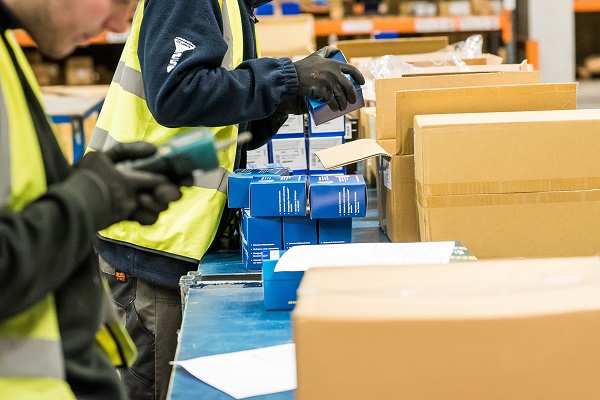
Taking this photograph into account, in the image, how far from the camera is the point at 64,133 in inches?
198

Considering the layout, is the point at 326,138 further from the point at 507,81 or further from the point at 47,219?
the point at 47,219

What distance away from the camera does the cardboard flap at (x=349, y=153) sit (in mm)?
2486

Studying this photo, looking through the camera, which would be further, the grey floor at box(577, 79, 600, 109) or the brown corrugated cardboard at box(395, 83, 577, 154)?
the grey floor at box(577, 79, 600, 109)

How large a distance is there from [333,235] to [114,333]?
3.16 feet

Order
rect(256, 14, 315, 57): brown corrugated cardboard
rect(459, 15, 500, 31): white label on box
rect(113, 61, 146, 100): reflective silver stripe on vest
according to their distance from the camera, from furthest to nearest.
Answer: rect(459, 15, 500, 31): white label on box
rect(256, 14, 315, 57): brown corrugated cardboard
rect(113, 61, 146, 100): reflective silver stripe on vest

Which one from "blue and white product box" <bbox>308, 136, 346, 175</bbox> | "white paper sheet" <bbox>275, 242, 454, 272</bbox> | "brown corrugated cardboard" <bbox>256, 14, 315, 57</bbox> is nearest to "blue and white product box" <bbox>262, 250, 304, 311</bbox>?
"white paper sheet" <bbox>275, 242, 454, 272</bbox>

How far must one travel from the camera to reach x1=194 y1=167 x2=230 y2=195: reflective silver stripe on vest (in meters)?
2.30

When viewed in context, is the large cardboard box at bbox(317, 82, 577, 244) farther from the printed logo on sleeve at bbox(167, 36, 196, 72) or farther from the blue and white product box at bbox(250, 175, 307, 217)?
the printed logo on sleeve at bbox(167, 36, 196, 72)

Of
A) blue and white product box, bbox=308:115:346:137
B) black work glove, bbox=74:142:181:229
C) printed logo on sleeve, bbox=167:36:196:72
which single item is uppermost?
printed logo on sleeve, bbox=167:36:196:72

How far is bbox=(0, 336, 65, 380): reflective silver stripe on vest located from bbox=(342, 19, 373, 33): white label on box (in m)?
5.33

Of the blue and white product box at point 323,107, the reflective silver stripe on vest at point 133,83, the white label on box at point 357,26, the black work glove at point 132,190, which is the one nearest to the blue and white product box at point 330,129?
the blue and white product box at point 323,107

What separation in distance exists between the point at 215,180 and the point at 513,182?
29.1 inches

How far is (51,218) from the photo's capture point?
3.63 feet

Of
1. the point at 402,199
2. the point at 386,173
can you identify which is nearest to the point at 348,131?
the point at 386,173
